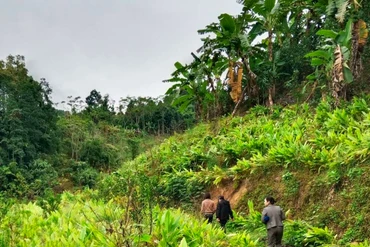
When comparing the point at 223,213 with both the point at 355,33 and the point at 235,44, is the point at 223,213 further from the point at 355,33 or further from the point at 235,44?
the point at 235,44

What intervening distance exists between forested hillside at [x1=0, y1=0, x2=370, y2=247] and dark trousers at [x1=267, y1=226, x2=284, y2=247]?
17.8 inches

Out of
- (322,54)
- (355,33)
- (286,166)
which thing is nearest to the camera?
(286,166)

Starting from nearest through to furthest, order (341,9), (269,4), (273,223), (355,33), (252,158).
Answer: (273,223) < (252,158) < (341,9) < (355,33) < (269,4)

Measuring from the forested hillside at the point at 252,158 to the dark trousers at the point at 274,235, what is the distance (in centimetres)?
45

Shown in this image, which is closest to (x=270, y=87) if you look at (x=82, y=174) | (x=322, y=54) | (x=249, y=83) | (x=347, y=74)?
(x=249, y=83)

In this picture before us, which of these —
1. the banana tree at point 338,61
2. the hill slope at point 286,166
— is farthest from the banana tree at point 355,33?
the hill slope at point 286,166

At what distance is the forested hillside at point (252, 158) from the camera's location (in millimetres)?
6844

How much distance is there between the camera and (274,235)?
7660 millimetres

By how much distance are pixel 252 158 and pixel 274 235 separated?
3979 mm

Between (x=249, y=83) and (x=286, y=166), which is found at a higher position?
(x=249, y=83)

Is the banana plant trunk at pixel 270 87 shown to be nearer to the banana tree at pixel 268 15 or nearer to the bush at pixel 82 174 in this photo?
the banana tree at pixel 268 15

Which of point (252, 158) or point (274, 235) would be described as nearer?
point (274, 235)

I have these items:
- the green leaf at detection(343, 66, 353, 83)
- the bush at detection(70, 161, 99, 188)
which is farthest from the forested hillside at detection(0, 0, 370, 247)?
the bush at detection(70, 161, 99, 188)

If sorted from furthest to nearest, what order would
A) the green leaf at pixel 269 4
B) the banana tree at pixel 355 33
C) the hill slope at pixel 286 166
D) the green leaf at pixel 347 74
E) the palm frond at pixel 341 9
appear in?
the green leaf at pixel 269 4 < the banana tree at pixel 355 33 < the palm frond at pixel 341 9 < the green leaf at pixel 347 74 < the hill slope at pixel 286 166
